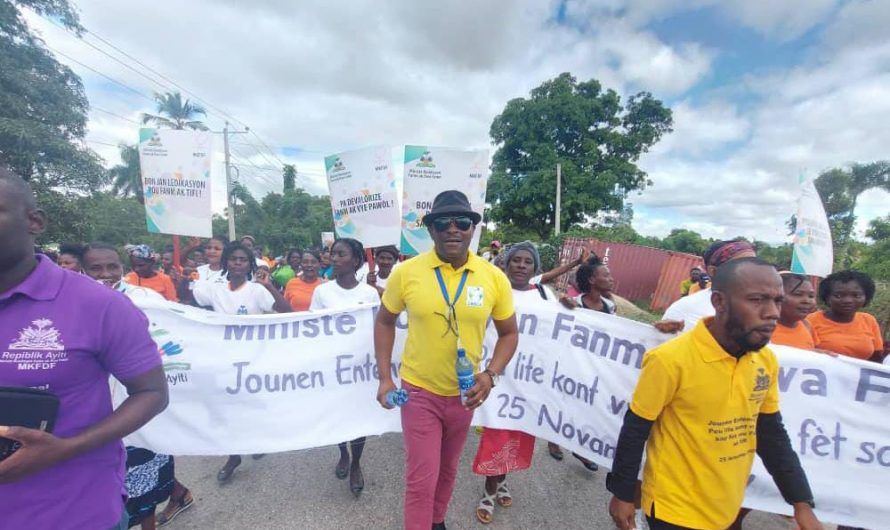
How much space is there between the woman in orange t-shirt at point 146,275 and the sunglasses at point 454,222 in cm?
383

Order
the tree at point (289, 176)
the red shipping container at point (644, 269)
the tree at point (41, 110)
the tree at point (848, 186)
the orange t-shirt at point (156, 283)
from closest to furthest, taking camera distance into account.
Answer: the orange t-shirt at point (156, 283) → the tree at point (41, 110) → the red shipping container at point (644, 269) → the tree at point (848, 186) → the tree at point (289, 176)

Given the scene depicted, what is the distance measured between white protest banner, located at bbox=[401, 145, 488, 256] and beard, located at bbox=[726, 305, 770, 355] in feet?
9.76

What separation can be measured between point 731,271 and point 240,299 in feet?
11.8

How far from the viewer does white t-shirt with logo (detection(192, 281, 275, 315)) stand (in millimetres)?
3580

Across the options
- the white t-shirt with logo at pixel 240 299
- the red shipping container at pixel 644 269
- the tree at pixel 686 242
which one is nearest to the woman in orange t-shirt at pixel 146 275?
the white t-shirt with logo at pixel 240 299

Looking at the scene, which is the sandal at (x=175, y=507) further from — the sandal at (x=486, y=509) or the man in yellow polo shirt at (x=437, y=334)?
the sandal at (x=486, y=509)

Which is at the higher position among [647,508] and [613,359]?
[613,359]

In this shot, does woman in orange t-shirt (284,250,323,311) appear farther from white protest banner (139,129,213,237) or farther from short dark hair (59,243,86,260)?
short dark hair (59,243,86,260)

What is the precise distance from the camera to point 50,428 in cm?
116

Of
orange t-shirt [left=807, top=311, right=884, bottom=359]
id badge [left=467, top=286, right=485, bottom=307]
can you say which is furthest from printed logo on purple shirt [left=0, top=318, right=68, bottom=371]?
orange t-shirt [left=807, top=311, right=884, bottom=359]

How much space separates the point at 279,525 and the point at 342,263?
2037mm

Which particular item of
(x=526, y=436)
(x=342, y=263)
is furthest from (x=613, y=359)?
(x=342, y=263)

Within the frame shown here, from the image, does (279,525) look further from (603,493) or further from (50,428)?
(603,493)

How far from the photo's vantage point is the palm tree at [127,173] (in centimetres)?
3062
